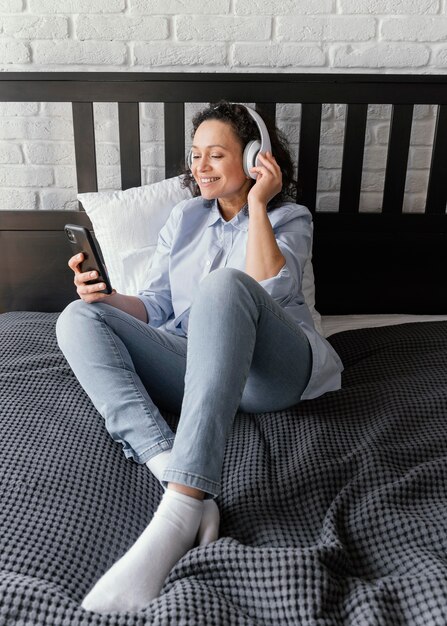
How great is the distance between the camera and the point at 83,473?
973 mm

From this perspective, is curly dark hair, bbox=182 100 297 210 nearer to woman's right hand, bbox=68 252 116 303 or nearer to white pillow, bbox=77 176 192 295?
white pillow, bbox=77 176 192 295

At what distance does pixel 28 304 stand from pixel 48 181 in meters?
0.35

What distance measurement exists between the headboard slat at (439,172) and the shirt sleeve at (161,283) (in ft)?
2.32

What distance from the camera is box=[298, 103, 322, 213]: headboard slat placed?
163 centimetres

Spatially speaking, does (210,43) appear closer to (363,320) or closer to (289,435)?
(363,320)

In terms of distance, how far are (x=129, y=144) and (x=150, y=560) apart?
1.16 m

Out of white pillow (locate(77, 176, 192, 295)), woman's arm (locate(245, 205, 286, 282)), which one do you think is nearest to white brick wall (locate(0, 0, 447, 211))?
white pillow (locate(77, 176, 192, 295))

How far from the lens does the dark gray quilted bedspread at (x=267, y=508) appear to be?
Result: 2.34ft

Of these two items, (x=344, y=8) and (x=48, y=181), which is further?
(x=48, y=181)

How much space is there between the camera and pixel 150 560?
0.79 metres

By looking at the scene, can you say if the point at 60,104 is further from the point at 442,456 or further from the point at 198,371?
the point at 442,456

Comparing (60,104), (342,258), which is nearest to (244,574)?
(342,258)

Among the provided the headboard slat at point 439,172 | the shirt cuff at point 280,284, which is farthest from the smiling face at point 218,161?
the headboard slat at point 439,172

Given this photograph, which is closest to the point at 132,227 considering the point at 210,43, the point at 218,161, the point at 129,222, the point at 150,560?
the point at 129,222
